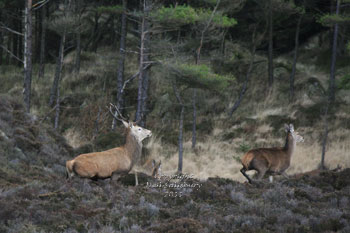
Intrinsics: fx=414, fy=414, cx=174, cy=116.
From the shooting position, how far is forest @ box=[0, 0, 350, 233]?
24.5 ft

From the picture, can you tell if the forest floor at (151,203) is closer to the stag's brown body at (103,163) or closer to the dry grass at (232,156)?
the stag's brown body at (103,163)

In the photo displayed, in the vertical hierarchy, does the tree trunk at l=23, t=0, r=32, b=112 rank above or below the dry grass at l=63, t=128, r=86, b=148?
above

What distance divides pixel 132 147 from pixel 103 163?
1071 millimetres

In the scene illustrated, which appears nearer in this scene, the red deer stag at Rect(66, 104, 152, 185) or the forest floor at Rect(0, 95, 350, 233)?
the forest floor at Rect(0, 95, 350, 233)

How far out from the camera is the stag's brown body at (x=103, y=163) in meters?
8.50

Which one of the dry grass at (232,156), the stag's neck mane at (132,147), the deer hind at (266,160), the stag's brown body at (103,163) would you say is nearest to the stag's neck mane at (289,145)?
the deer hind at (266,160)

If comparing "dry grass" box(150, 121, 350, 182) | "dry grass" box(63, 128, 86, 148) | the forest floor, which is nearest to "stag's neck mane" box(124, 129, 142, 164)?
the forest floor

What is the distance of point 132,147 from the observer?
9.59m

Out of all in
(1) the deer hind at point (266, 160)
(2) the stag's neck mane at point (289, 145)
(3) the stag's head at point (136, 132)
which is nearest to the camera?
(3) the stag's head at point (136, 132)

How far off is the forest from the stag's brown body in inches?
1.9

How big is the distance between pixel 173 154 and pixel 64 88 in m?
12.1

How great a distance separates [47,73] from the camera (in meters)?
32.4

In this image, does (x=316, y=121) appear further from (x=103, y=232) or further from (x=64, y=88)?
(x=103, y=232)

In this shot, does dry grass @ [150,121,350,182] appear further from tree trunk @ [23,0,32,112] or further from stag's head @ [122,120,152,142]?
stag's head @ [122,120,152,142]
